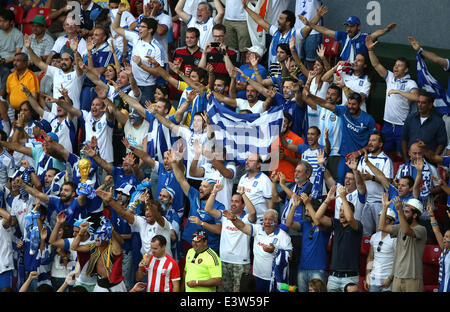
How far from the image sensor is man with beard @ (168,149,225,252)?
13.7 meters

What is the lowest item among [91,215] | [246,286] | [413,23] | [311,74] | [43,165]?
[246,286]

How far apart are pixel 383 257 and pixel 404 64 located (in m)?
3.82

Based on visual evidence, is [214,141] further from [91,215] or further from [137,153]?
[91,215]

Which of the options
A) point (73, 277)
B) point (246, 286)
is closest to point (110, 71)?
point (73, 277)

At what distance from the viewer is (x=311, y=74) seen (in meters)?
14.9

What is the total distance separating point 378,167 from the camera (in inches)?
557

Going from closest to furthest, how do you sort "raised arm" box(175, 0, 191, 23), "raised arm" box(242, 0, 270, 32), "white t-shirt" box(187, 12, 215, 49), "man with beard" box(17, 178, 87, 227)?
"man with beard" box(17, 178, 87, 227) → "raised arm" box(242, 0, 270, 32) → "white t-shirt" box(187, 12, 215, 49) → "raised arm" box(175, 0, 191, 23)

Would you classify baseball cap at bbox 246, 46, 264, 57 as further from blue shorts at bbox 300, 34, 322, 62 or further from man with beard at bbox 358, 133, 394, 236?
man with beard at bbox 358, 133, 394, 236

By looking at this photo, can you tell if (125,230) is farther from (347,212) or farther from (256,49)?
(256,49)

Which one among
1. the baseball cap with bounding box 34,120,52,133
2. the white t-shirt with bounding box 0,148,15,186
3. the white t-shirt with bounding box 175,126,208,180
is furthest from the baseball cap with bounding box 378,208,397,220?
the baseball cap with bounding box 34,120,52,133

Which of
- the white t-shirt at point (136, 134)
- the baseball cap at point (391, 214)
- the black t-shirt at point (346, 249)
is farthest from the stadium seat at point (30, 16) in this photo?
the baseball cap at point (391, 214)

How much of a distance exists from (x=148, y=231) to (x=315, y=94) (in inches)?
153

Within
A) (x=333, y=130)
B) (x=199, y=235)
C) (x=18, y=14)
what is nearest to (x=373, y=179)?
(x=333, y=130)

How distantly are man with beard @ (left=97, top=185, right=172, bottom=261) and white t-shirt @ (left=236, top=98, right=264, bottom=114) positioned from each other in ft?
7.63
